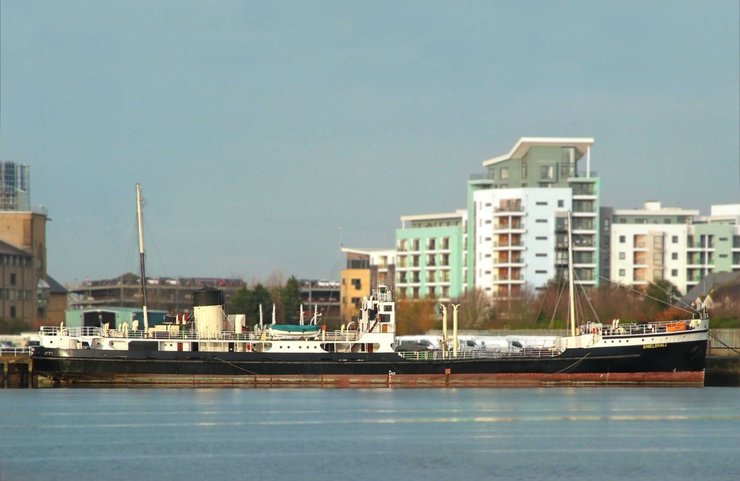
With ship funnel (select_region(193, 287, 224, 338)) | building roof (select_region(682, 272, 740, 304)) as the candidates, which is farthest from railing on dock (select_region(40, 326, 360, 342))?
building roof (select_region(682, 272, 740, 304))

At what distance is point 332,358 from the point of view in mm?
80438

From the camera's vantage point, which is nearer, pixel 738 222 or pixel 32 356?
pixel 32 356

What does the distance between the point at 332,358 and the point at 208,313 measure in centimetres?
756

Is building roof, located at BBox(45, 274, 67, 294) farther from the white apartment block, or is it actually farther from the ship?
the ship

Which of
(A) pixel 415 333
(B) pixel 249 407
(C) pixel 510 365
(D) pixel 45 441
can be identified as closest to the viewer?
(D) pixel 45 441

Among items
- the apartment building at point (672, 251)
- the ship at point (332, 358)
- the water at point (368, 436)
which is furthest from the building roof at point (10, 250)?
the water at point (368, 436)

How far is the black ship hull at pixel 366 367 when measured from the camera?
80312 mm

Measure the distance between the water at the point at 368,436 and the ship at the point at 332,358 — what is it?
221 cm

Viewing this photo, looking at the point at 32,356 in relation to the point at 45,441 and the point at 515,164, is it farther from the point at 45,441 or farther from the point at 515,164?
the point at 515,164

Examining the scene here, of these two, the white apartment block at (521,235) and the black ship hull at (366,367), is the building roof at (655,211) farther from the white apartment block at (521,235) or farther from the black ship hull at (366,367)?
the black ship hull at (366,367)

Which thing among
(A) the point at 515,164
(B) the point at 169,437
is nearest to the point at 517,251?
(A) the point at 515,164

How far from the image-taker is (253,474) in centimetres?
4588

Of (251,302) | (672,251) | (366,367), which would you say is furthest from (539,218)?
(366,367)

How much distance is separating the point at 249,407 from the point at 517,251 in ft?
285
